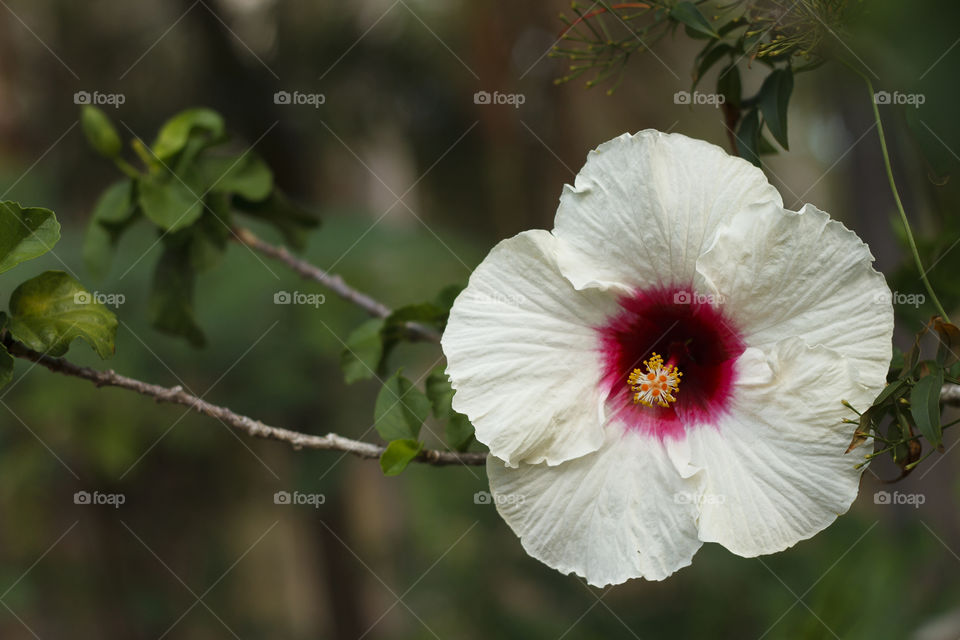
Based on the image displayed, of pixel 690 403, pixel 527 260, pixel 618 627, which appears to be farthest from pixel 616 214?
pixel 618 627

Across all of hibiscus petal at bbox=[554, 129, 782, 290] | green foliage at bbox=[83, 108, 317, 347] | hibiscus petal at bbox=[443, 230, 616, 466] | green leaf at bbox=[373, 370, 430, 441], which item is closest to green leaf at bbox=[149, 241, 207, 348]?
green foliage at bbox=[83, 108, 317, 347]

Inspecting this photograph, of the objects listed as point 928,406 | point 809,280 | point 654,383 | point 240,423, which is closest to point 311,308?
point 240,423

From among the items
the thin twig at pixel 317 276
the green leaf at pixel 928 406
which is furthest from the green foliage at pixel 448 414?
the green leaf at pixel 928 406

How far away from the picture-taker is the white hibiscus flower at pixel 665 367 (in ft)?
3.24

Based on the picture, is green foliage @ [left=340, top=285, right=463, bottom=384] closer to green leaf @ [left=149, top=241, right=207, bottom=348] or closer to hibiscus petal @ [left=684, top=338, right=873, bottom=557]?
green leaf @ [left=149, top=241, right=207, bottom=348]

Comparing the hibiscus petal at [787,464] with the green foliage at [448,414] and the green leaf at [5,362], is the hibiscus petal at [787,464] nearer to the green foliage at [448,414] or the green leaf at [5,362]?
the green foliage at [448,414]

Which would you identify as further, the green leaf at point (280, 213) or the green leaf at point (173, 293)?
the green leaf at point (280, 213)

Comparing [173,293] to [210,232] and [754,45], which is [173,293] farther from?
[754,45]

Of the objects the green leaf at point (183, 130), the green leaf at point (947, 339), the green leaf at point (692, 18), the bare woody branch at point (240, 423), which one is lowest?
the bare woody branch at point (240, 423)

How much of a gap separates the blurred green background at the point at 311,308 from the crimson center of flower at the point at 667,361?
2028mm

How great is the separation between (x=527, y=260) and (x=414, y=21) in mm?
3815

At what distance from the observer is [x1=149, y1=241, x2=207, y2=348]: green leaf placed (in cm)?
177

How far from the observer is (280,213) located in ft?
6.39

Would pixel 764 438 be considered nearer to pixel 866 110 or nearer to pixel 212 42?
pixel 866 110
